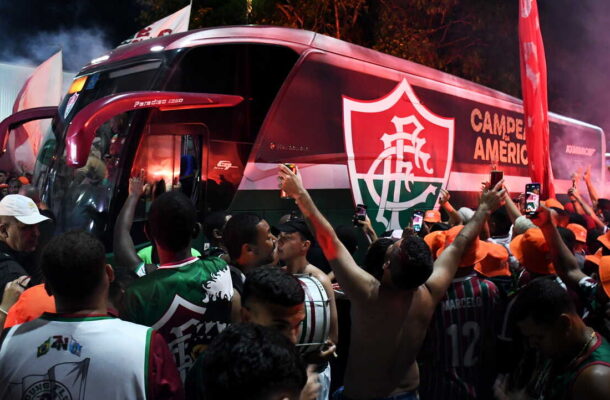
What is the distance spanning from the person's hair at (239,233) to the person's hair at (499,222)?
125 inches

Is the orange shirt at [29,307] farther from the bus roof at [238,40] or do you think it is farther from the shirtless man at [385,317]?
the bus roof at [238,40]

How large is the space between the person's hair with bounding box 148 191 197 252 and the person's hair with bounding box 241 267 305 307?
0.66m

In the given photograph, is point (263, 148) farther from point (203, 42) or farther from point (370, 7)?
point (370, 7)

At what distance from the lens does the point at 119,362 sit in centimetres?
199

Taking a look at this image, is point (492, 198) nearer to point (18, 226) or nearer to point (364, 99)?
point (18, 226)

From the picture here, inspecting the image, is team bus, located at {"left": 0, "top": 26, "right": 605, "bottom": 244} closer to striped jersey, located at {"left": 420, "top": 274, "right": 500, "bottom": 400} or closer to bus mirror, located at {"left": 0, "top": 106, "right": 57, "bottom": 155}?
bus mirror, located at {"left": 0, "top": 106, "right": 57, "bottom": 155}

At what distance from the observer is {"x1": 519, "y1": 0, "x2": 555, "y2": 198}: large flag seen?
808cm

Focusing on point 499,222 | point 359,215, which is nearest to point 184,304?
point 359,215

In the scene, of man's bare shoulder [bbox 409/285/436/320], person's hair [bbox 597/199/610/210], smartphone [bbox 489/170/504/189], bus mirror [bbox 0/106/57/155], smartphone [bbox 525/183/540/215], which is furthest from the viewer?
person's hair [bbox 597/199/610/210]

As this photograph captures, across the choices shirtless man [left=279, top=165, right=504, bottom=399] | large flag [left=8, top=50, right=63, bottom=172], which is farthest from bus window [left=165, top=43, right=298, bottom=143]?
large flag [left=8, top=50, right=63, bottom=172]

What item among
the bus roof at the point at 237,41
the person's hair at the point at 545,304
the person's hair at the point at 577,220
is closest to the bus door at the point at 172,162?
the bus roof at the point at 237,41

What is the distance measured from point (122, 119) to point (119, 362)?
4821mm

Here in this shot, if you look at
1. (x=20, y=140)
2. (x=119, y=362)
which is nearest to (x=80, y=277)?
(x=119, y=362)

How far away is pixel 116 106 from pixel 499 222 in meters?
3.99
